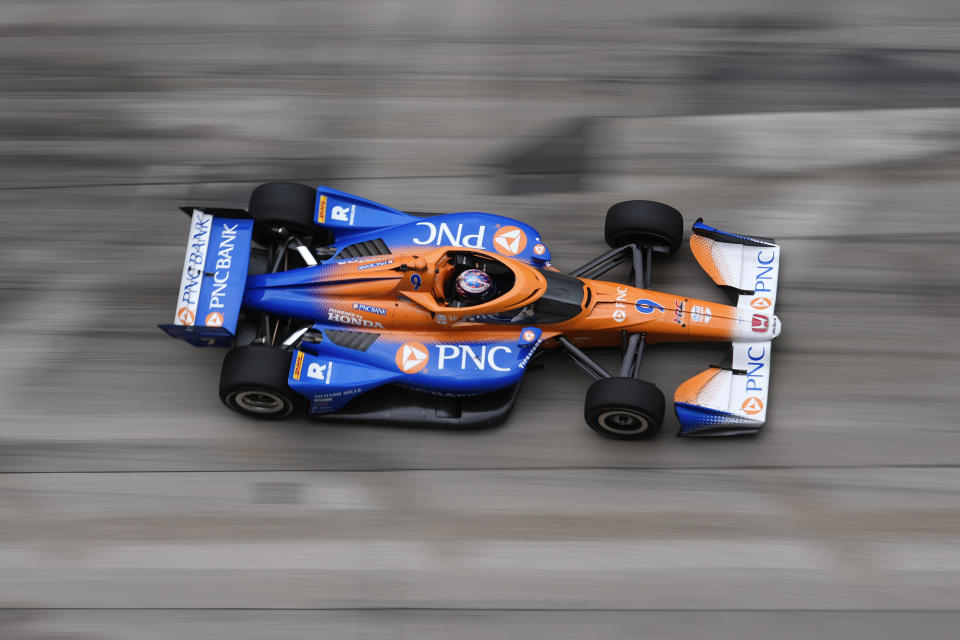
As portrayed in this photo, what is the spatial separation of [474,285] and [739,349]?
1839 mm

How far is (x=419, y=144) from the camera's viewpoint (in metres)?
7.75

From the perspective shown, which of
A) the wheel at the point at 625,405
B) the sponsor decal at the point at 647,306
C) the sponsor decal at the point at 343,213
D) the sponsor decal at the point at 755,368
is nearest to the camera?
the wheel at the point at 625,405

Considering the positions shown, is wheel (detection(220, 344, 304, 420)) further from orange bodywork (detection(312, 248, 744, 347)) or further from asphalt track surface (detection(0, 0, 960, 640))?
orange bodywork (detection(312, 248, 744, 347))

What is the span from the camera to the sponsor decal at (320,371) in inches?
234

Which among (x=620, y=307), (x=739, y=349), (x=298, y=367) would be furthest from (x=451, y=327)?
(x=739, y=349)

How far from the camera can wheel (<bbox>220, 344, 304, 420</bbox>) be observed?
591cm

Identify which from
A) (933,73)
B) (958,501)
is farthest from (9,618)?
(933,73)

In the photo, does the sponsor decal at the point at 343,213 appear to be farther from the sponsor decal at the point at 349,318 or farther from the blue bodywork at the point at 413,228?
the sponsor decal at the point at 349,318

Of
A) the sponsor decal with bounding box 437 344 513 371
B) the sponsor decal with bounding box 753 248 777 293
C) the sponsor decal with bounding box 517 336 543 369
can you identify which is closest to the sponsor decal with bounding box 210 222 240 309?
the sponsor decal with bounding box 437 344 513 371

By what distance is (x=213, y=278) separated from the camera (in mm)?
6145

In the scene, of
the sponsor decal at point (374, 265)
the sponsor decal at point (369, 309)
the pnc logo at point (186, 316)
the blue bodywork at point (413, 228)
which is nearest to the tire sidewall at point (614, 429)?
the blue bodywork at point (413, 228)

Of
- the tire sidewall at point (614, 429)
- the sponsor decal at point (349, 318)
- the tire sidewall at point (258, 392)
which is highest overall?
the sponsor decal at point (349, 318)

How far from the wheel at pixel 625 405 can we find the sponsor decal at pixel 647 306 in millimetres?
547

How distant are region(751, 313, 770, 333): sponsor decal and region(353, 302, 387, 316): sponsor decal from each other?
2467mm
